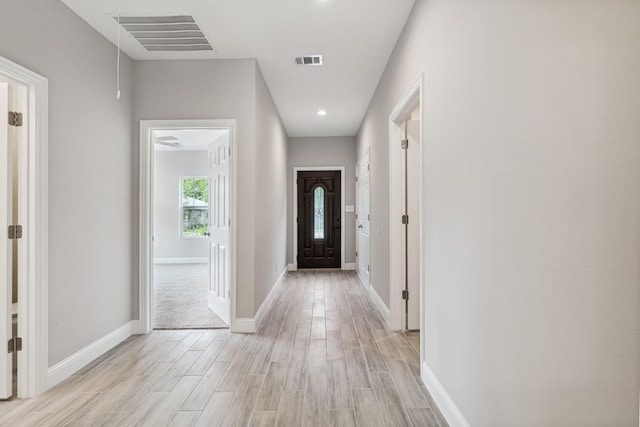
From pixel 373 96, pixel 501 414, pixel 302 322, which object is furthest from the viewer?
pixel 373 96

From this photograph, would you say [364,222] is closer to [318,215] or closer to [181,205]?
[318,215]

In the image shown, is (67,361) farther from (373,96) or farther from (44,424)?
(373,96)

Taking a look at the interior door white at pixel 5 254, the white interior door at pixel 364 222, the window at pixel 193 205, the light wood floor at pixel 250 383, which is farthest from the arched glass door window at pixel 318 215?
the interior door white at pixel 5 254

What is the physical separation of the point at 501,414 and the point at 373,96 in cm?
426

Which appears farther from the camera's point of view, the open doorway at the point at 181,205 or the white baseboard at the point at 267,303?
the open doorway at the point at 181,205

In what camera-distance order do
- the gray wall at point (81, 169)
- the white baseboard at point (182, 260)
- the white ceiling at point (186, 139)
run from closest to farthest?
the gray wall at point (81, 169) < the white ceiling at point (186, 139) < the white baseboard at point (182, 260)

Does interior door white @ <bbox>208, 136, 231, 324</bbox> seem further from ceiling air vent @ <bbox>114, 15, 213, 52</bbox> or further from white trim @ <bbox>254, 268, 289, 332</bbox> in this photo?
ceiling air vent @ <bbox>114, 15, 213, 52</bbox>

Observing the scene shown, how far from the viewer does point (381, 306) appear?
4285 millimetres

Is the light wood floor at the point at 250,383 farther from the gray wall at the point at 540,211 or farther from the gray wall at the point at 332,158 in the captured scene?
the gray wall at the point at 332,158

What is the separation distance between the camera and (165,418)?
81.9 inches

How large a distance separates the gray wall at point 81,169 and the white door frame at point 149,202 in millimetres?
117

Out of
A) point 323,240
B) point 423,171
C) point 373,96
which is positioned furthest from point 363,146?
point 423,171

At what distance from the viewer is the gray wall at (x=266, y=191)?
13.0 feet

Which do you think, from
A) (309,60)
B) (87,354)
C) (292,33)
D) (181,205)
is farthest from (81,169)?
(181,205)
